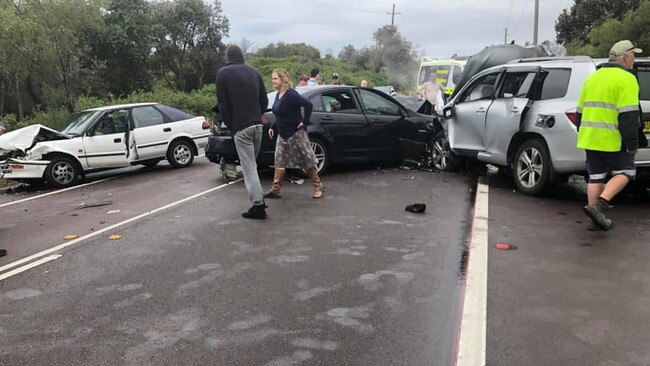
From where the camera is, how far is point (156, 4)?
46.4 meters

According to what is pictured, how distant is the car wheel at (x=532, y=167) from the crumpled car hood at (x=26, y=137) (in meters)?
7.91

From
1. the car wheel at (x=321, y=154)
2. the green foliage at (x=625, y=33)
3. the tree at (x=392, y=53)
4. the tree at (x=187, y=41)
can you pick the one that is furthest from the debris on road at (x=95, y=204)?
the tree at (x=392, y=53)

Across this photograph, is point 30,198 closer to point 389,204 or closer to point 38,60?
point 389,204

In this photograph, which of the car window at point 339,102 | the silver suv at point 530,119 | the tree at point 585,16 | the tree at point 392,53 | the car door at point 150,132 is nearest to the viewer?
the silver suv at point 530,119

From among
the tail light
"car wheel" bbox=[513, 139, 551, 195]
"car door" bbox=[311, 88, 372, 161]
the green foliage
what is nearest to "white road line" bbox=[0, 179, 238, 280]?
"car door" bbox=[311, 88, 372, 161]

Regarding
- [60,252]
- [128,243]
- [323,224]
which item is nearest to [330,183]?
[323,224]

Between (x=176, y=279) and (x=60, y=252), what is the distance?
5.76 ft

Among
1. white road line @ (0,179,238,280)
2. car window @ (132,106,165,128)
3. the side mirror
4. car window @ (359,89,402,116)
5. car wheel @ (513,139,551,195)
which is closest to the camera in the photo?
white road line @ (0,179,238,280)

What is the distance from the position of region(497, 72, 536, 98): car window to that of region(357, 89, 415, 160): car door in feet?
7.20

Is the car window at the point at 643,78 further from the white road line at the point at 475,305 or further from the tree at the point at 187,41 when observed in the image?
the tree at the point at 187,41

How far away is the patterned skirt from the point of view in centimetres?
773

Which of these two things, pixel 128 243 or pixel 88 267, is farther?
pixel 128 243

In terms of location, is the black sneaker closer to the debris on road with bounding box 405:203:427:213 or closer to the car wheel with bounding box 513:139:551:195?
the car wheel with bounding box 513:139:551:195

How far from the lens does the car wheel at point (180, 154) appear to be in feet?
38.3
